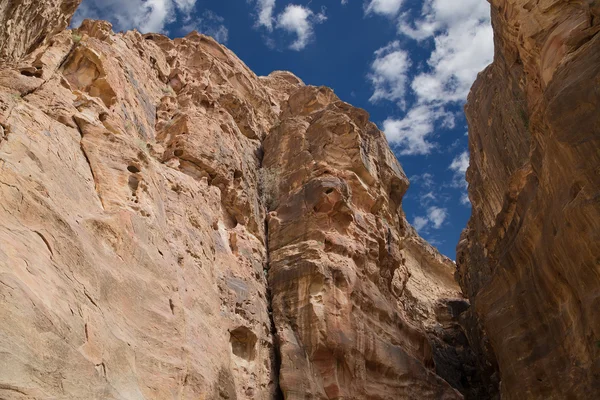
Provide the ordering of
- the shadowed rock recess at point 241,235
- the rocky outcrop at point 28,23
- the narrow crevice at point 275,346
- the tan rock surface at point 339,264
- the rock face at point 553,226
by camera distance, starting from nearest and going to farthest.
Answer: the shadowed rock recess at point 241,235 → the rock face at point 553,226 → the rocky outcrop at point 28,23 → the narrow crevice at point 275,346 → the tan rock surface at point 339,264

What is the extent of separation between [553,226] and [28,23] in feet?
49.1

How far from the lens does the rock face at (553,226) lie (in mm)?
13828

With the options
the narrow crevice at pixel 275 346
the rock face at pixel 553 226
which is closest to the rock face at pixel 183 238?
the narrow crevice at pixel 275 346

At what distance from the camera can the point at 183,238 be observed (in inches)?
626

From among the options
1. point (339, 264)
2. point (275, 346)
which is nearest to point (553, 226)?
point (339, 264)

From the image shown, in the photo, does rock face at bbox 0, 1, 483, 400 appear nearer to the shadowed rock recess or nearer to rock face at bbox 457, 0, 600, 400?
the shadowed rock recess

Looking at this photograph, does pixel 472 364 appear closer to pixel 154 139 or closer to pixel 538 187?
pixel 538 187

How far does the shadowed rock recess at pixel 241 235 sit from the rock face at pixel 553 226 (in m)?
0.07

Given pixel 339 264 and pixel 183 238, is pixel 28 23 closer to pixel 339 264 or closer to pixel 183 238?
pixel 183 238

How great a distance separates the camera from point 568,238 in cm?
1430

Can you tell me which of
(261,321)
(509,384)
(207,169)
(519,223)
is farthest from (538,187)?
(207,169)

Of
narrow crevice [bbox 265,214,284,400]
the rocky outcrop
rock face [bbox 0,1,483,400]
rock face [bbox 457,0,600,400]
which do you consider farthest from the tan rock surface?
the rocky outcrop

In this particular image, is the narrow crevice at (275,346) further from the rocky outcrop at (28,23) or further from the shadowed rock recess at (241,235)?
the rocky outcrop at (28,23)

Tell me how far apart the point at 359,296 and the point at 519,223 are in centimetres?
588
